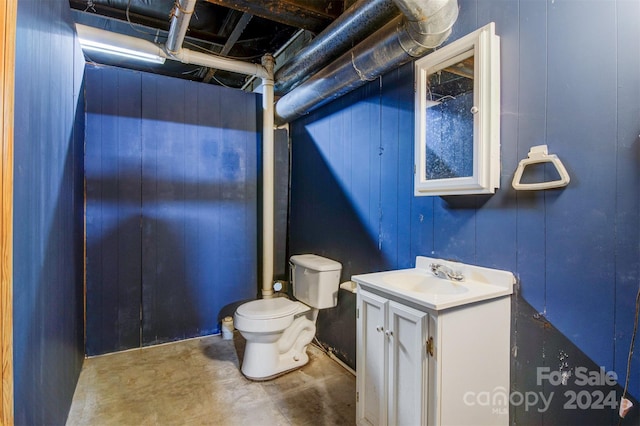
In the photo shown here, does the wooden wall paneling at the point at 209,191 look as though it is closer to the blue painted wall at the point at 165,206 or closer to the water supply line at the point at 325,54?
the blue painted wall at the point at 165,206

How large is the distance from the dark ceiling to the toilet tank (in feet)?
5.75

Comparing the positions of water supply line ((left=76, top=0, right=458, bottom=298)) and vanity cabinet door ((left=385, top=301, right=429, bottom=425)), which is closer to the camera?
vanity cabinet door ((left=385, top=301, right=429, bottom=425))

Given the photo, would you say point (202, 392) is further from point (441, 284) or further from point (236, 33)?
point (236, 33)

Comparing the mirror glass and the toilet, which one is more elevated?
the mirror glass

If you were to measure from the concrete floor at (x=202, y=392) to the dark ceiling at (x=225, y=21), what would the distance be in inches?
95.3

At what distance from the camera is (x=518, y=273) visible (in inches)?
54.8

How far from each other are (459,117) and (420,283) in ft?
2.72

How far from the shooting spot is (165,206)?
282cm

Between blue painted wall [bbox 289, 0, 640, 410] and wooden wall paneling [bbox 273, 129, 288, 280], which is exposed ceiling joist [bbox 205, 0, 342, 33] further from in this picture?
wooden wall paneling [bbox 273, 129, 288, 280]

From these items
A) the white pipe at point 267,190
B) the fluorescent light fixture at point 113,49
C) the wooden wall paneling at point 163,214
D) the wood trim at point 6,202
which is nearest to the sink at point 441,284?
the wood trim at point 6,202

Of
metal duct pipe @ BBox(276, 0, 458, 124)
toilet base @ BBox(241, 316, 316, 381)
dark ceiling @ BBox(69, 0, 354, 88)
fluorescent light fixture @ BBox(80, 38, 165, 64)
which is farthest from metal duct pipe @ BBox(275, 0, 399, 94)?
toilet base @ BBox(241, 316, 316, 381)

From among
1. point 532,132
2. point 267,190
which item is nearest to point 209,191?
point 267,190

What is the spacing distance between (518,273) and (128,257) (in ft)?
9.00

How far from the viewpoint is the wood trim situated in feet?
2.74
